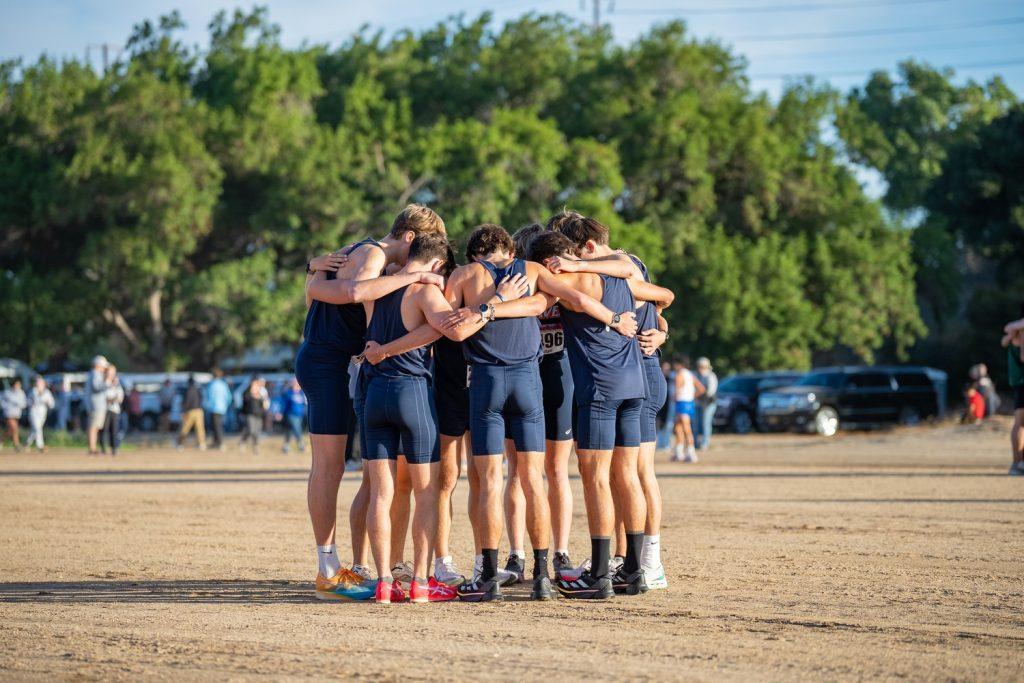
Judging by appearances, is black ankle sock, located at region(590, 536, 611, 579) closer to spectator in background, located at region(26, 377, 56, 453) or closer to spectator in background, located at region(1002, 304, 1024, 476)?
spectator in background, located at region(1002, 304, 1024, 476)

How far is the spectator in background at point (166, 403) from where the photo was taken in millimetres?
45250

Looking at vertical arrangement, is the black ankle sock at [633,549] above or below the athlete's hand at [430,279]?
below

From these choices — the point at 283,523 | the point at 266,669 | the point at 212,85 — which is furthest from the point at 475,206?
the point at 266,669

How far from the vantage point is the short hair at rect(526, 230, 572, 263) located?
826cm

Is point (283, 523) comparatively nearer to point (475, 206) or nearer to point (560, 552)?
point (560, 552)

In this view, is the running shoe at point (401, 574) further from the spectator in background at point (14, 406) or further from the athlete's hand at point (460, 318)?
the spectator in background at point (14, 406)

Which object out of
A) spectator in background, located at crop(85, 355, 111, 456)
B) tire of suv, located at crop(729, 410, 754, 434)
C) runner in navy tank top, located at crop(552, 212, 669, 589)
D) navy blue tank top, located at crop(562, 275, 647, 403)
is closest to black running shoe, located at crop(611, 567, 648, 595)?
runner in navy tank top, located at crop(552, 212, 669, 589)

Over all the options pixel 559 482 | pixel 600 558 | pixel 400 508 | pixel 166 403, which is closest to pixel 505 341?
pixel 559 482

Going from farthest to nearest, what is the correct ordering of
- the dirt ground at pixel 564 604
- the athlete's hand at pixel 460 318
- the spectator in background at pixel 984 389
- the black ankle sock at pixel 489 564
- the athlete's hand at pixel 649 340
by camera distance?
the spectator in background at pixel 984 389, the athlete's hand at pixel 649 340, the black ankle sock at pixel 489 564, the athlete's hand at pixel 460 318, the dirt ground at pixel 564 604

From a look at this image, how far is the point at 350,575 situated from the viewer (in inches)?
322

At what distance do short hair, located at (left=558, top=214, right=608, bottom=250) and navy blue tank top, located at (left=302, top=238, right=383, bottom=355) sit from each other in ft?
4.06

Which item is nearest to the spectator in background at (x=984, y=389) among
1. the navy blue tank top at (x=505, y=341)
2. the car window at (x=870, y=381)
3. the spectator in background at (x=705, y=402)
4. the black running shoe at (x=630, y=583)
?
the car window at (x=870, y=381)

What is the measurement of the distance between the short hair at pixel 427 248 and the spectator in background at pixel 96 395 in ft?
66.4

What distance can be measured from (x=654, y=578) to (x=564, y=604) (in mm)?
849
